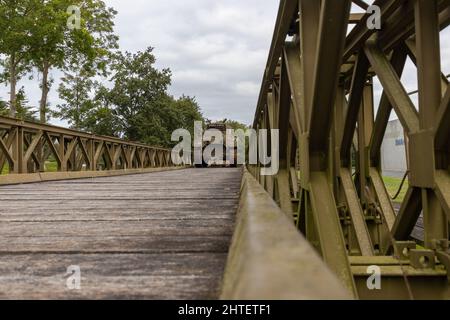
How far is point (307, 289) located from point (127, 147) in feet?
43.8

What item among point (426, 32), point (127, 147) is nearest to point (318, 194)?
point (426, 32)

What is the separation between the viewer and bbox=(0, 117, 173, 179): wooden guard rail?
680 centimetres

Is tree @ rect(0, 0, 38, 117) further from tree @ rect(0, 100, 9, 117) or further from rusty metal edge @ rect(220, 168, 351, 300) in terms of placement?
rusty metal edge @ rect(220, 168, 351, 300)

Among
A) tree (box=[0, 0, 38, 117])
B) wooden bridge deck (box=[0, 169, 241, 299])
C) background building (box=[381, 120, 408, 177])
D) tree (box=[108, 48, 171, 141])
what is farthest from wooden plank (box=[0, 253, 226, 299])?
tree (box=[108, 48, 171, 141])

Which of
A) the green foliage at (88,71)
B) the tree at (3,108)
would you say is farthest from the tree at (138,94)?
the tree at (3,108)

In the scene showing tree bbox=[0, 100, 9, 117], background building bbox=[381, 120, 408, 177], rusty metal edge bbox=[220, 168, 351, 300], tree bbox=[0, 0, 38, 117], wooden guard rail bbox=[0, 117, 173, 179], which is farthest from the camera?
background building bbox=[381, 120, 408, 177]

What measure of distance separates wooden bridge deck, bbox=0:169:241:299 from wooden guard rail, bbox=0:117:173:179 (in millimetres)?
3679

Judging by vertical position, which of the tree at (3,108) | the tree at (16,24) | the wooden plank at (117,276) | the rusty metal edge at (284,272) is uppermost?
the tree at (16,24)

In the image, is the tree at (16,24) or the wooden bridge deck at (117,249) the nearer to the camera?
the wooden bridge deck at (117,249)

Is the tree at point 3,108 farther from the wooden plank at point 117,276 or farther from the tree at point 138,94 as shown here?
the wooden plank at point 117,276

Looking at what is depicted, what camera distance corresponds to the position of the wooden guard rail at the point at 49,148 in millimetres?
6797

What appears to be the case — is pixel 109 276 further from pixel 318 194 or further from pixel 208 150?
pixel 208 150

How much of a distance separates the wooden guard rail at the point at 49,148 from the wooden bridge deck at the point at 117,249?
3.68 meters
